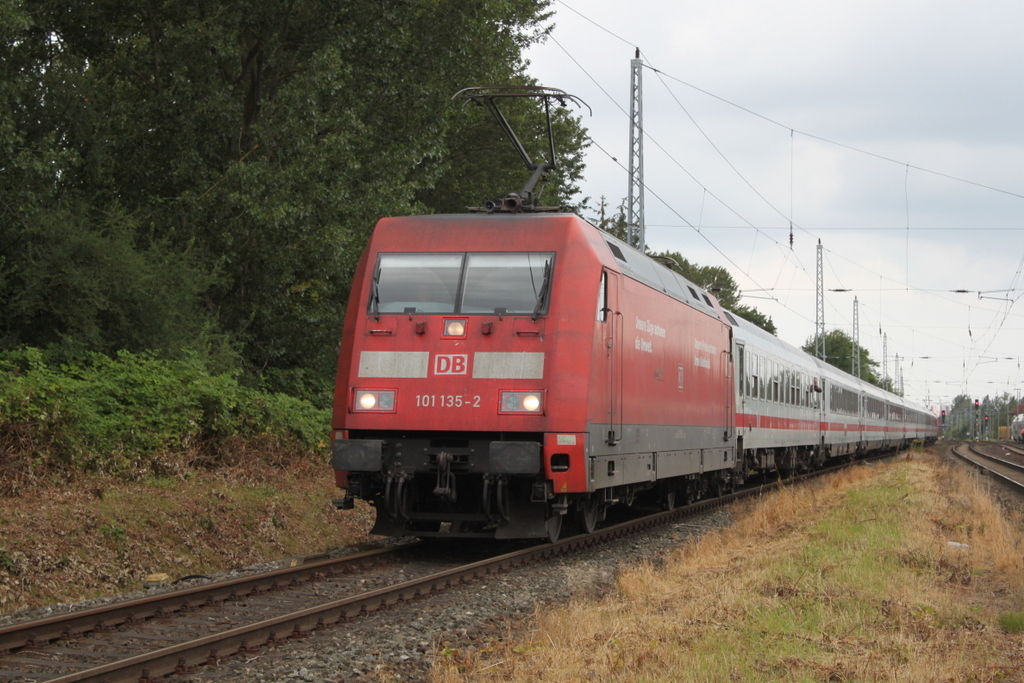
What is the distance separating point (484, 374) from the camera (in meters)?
10.5

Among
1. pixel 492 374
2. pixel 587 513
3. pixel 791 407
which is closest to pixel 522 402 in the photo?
pixel 492 374

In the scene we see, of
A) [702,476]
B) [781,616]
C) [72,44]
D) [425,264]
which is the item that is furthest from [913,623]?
[72,44]

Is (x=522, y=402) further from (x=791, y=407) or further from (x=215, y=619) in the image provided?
(x=791, y=407)

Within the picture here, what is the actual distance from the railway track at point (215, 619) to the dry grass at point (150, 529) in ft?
5.15

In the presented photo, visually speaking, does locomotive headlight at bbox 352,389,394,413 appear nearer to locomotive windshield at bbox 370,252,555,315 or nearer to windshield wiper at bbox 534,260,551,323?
locomotive windshield at bbox 370,252,555,315

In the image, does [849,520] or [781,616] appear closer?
[781,616]

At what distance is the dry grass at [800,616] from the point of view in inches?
241

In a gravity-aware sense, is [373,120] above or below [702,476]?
above

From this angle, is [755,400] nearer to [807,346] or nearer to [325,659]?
[325,659]

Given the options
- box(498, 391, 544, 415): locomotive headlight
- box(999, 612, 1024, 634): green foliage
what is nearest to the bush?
box(498, 391, 544, 415): locomotive headlight

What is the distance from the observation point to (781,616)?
7676 mm

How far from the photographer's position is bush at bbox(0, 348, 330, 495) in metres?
11.8

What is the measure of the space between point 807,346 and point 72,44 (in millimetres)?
130423

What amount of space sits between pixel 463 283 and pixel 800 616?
4972 mm
